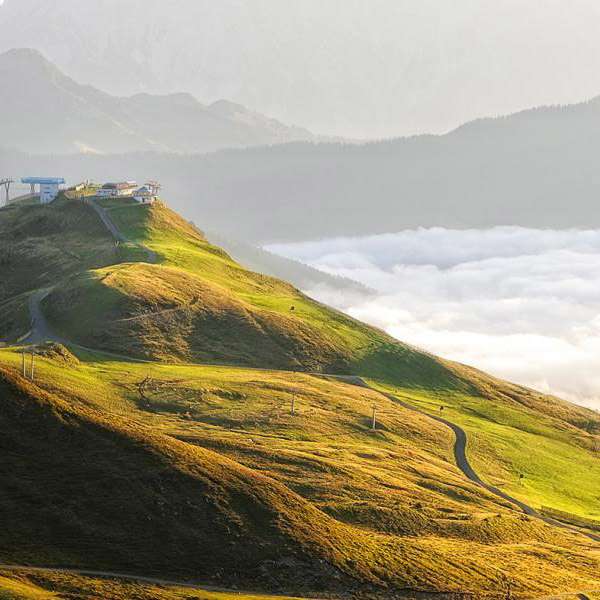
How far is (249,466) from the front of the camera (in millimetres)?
108938

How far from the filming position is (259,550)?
247ft

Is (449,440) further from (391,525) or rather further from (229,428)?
(391,525)

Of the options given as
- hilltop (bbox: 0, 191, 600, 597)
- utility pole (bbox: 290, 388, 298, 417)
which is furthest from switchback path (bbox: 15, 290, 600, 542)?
utility pole (bbox: 290, 388, 298, 417)

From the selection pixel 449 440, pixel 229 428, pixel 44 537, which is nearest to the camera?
pixel 44 537

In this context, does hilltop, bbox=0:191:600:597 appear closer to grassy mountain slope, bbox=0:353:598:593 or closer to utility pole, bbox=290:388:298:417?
grassy mountain slope, bbox=0:353:598:593

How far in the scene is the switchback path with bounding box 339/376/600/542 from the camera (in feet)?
432

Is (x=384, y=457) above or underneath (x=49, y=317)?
underneath

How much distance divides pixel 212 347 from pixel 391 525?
88.7 metres

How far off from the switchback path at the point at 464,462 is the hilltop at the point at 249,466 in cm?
77

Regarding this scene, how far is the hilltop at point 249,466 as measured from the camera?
74.4 metres

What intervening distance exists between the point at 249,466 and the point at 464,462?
55.8 meters

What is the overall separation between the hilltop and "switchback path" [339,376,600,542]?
0.77m

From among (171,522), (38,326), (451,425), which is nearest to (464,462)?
(451,425)

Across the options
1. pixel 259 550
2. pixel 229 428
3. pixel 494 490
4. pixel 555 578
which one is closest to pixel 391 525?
pixel 555 578
